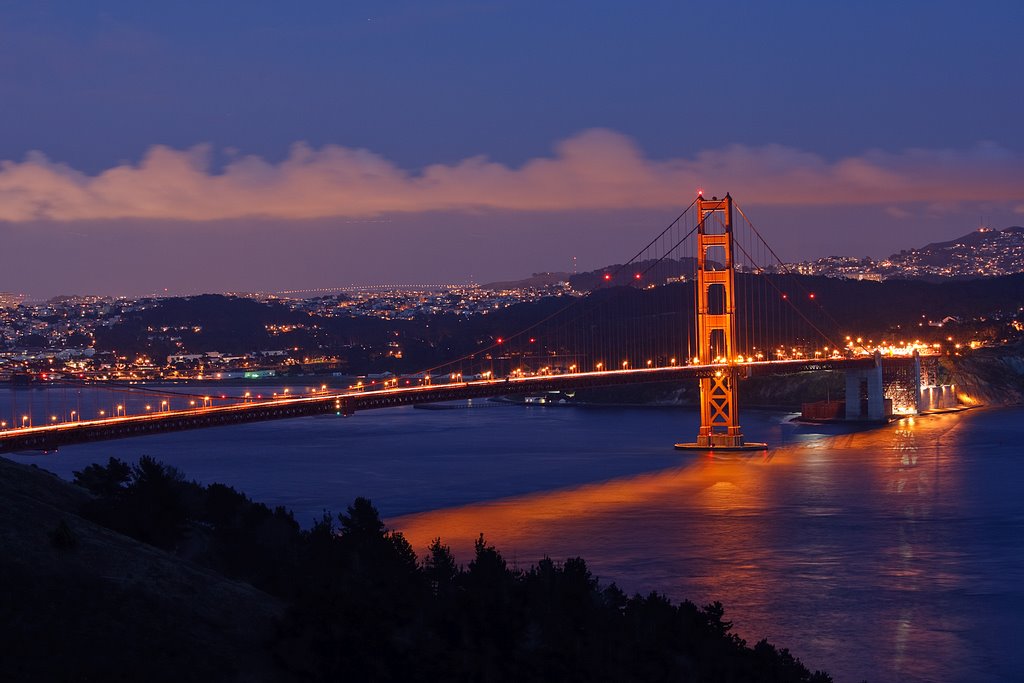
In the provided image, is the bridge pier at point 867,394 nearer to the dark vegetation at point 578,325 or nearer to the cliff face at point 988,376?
the dark vegetation at point 578,325

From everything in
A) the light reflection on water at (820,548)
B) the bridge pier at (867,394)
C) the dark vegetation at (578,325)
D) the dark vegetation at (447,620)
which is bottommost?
the light reflection on water at (820,548)

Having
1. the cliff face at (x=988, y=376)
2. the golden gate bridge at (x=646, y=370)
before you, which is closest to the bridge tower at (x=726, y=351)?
the golden gate bridge at (x=646, y=370)

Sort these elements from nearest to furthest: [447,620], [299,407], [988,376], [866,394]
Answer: [447,620]
[299,407]
[866,394]
[988,376]

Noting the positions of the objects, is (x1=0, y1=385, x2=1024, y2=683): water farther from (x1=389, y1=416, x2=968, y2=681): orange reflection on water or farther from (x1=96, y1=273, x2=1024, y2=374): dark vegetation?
(x1=96, y1=273, x2=1024, y2=374): dark vegetation

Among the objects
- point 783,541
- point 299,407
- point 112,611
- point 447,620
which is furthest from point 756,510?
point 112,611

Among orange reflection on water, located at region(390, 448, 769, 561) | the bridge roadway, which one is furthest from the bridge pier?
orange reflection on water, located at region(390, 448, 769, 561)

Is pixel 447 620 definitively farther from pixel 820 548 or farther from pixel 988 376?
pixel 988 376
